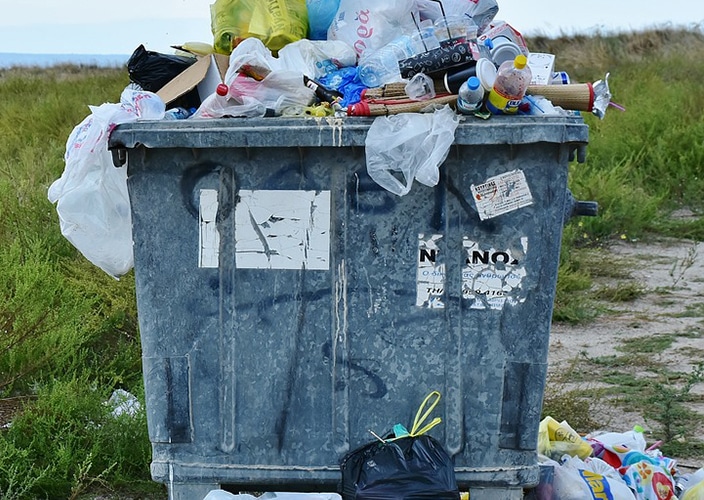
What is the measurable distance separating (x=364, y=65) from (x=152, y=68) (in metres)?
0.67

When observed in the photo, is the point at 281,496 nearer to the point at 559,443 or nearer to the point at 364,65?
the point at 559,443

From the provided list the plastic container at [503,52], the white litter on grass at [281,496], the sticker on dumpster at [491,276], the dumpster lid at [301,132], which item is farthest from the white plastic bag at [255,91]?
the white litter on grass at [281,496]

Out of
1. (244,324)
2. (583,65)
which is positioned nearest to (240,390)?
(244,324)

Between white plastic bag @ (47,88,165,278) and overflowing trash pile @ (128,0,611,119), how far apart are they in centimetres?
13

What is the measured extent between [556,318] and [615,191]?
251 centimetres

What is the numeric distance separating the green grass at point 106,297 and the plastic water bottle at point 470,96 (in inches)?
63.6

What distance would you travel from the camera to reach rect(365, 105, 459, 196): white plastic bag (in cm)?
246

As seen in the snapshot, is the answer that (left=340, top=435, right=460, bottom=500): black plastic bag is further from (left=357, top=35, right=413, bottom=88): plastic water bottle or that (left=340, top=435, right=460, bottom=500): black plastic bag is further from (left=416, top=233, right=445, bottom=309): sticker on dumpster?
(left=357, top=35, right=413, bottom=88): plastic water bottle

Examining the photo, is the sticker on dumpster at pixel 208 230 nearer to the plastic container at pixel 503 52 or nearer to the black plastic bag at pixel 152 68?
the black plastic bag at pixel 152 68

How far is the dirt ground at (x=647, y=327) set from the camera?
427 cm

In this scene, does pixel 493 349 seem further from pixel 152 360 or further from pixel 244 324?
pixel 152 360

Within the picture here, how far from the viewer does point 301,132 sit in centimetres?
248

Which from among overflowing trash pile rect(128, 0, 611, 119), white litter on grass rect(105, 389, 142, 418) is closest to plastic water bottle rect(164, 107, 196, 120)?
overflowing trash pile rect(128, 0, 611, 119)

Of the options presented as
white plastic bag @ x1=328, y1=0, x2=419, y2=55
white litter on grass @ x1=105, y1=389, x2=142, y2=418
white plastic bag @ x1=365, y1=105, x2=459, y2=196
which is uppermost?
white plastic bag @ x1=328, y1=0, x2=419, y2=55
